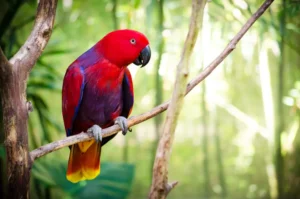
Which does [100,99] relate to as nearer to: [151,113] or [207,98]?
[151,113]

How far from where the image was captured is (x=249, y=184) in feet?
6.95

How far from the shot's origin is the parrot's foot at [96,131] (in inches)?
53.3

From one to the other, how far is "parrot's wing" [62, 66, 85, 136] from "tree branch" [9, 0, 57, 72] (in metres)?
0.18

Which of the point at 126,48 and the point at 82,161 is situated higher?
the point at 126,48

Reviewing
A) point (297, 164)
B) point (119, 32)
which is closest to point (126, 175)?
point (119, 32)

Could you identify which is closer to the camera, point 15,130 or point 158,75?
point 15,130

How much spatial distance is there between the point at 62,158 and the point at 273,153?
1.01 m

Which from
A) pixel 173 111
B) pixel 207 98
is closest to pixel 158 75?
pixel 207 98

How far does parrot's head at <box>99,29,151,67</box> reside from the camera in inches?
56.1

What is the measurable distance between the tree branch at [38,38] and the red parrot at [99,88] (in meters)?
0.19

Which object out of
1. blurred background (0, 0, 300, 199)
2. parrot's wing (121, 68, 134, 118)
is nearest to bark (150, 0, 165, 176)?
blurred background (0, 0, 300, 199)

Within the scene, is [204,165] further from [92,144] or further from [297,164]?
[92,144]

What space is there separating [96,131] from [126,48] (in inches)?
11.6

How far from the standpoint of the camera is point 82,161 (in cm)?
151
